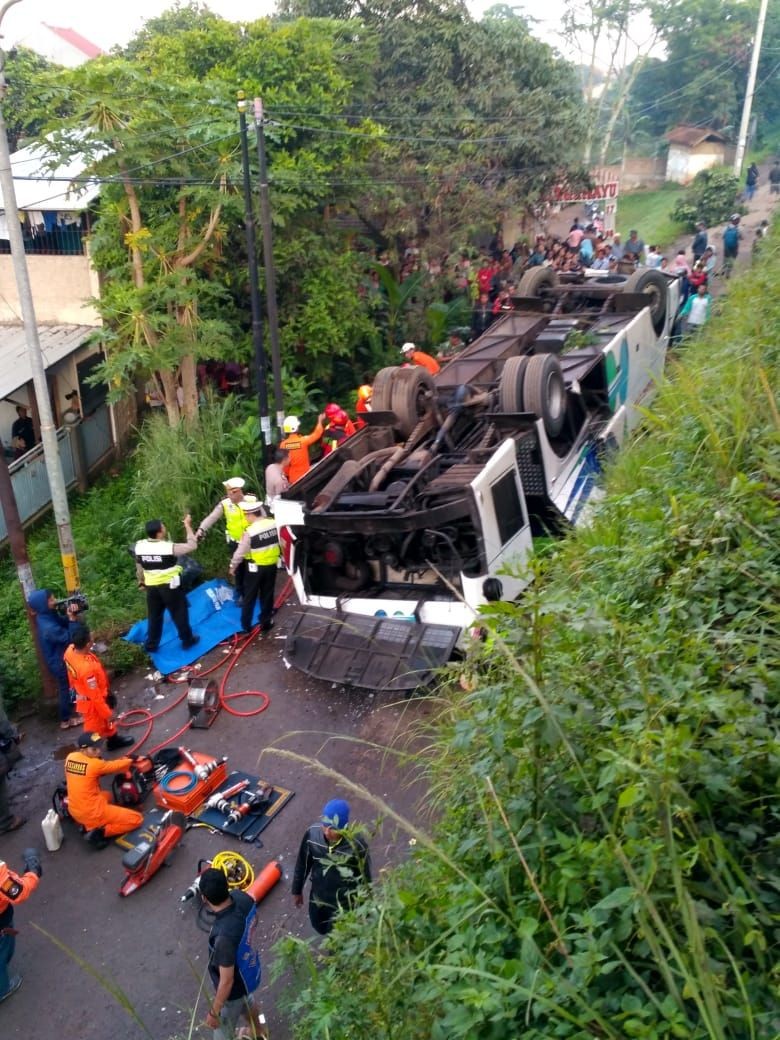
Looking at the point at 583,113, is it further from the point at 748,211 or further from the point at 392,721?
the point at 392,721

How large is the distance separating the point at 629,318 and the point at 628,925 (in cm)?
904

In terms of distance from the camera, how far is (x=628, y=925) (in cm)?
236

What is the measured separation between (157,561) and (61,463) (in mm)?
3721

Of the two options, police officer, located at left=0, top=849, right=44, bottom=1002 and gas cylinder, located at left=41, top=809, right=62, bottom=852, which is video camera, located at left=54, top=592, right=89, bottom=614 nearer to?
gas cylinder, located at left=41, top=809, right=62, bottom=852

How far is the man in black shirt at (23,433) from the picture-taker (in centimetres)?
1209

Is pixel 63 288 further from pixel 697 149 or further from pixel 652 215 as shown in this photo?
pixel 697 149

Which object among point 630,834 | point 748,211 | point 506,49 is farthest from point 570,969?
point 748,211

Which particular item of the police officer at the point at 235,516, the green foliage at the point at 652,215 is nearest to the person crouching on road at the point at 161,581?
the police officer at the point at 235,516

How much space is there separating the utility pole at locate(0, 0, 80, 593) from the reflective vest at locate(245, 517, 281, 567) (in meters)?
1.76

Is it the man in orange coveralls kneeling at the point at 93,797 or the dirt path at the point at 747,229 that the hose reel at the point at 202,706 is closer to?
the man in orange coveralls kneeling at the point at 93,797

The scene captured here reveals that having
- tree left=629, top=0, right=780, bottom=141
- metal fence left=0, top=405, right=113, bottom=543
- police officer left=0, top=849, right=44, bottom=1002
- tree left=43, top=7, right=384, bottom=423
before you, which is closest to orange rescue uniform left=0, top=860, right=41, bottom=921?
police officer left=0, top=849, right=44, bottom=1002

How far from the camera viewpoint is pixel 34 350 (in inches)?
307

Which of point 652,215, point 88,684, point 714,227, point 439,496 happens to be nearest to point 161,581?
point 88,684

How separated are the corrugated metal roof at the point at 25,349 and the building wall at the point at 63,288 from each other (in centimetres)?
20
